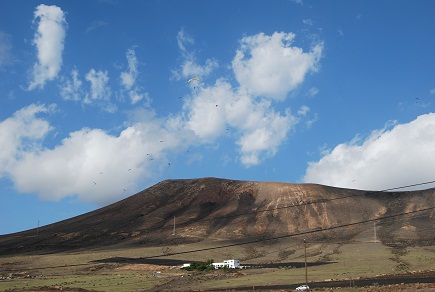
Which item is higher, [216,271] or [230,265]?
[230,265]

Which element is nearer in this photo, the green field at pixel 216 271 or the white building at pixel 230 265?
the green field at pixel 216 271

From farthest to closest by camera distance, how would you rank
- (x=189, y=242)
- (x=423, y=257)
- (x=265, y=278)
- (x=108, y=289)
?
(x=189, y=242), (x=423, y=257), (x=265, y=278), (x=108, y=289)

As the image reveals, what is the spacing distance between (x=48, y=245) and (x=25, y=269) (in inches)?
2280

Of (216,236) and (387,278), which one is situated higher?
(216,236)

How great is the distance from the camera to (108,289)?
3140 inches

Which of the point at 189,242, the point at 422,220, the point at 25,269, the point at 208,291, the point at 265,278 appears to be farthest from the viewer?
the point at 422,220

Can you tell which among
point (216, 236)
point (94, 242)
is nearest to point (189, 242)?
point (216, 236)

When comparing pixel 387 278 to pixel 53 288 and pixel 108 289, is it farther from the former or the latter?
pixel 53 288

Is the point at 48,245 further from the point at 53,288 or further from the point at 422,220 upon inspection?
the point at 422,220

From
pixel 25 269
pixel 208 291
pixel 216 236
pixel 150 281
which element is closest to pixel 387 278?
pixel 208 291

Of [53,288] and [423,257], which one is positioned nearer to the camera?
[53,288]

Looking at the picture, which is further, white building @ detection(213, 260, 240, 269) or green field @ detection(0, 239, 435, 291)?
white building @ detection(213, 260, 240, 269)

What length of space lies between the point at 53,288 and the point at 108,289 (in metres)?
9.21

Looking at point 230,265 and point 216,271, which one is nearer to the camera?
point 216,271
